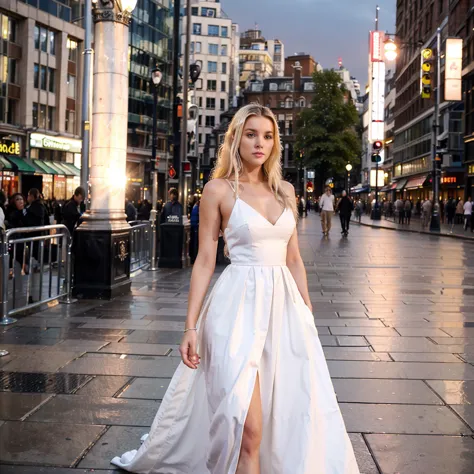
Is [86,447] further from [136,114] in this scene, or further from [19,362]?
[136,114]

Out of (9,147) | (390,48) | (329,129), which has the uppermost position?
(329,129)

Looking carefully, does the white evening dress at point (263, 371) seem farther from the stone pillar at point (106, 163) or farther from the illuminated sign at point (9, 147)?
the illuminated sign at point (9, 147)

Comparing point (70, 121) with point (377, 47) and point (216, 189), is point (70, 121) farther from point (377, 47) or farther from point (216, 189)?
point (377, 47)

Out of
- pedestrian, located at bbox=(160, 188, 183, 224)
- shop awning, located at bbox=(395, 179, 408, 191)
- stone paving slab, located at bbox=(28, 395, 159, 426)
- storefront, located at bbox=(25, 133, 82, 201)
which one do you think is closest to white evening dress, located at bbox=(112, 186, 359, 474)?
stone paving slab, located at bbox=(28, 395, 159, 426)

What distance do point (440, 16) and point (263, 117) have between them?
60567 millimetres

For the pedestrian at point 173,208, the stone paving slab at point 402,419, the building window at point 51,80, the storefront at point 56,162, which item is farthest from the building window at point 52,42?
the stone paving slab at point 402,419

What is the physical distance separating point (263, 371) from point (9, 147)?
3835 centimetres

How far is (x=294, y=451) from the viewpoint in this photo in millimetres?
2895

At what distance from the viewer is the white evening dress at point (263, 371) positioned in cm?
285

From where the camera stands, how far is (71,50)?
157 feet

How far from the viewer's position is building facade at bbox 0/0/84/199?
40562 millimetres

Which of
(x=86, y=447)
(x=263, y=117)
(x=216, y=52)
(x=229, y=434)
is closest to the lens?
(x=229, y=434)

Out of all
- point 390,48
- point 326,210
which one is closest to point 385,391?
point 326,210

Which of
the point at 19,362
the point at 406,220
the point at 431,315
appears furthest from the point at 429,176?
the point at 19,362
